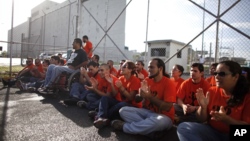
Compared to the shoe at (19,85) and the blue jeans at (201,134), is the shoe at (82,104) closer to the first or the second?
the blue jeans at (201,134)

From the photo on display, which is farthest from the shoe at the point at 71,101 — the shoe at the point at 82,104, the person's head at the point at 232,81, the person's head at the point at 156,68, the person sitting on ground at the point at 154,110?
the person's head at the point at 232,81

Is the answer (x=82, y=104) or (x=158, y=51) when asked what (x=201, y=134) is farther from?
(x=158, y=51)

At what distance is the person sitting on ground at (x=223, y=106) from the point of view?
6.93 feet

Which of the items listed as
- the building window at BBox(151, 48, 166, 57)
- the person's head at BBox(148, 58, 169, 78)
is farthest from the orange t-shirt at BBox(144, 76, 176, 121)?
the building window at BBox(151, 48, 166, 57)

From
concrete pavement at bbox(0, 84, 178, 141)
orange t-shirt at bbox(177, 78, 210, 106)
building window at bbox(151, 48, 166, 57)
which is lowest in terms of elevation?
concrete pavement at bbox(0, 84, 178, 141)

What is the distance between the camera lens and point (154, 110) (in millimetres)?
3336

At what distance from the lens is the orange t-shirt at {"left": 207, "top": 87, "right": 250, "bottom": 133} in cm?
211

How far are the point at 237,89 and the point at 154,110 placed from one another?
1.40m

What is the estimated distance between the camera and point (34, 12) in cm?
5188

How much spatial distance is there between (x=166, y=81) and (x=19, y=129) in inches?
96.1

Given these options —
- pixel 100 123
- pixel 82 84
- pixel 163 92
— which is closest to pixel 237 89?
pixel 163 92

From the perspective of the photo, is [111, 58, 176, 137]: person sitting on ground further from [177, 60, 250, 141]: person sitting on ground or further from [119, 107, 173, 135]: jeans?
[177, 60, 250, 141]: person sitting on ground

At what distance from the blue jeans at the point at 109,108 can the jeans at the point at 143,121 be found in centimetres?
33

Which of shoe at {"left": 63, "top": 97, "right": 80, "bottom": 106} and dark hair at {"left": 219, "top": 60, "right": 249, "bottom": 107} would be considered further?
shoe at {"left": 63, "top": 97, "right": 80, "bottom": 106}
